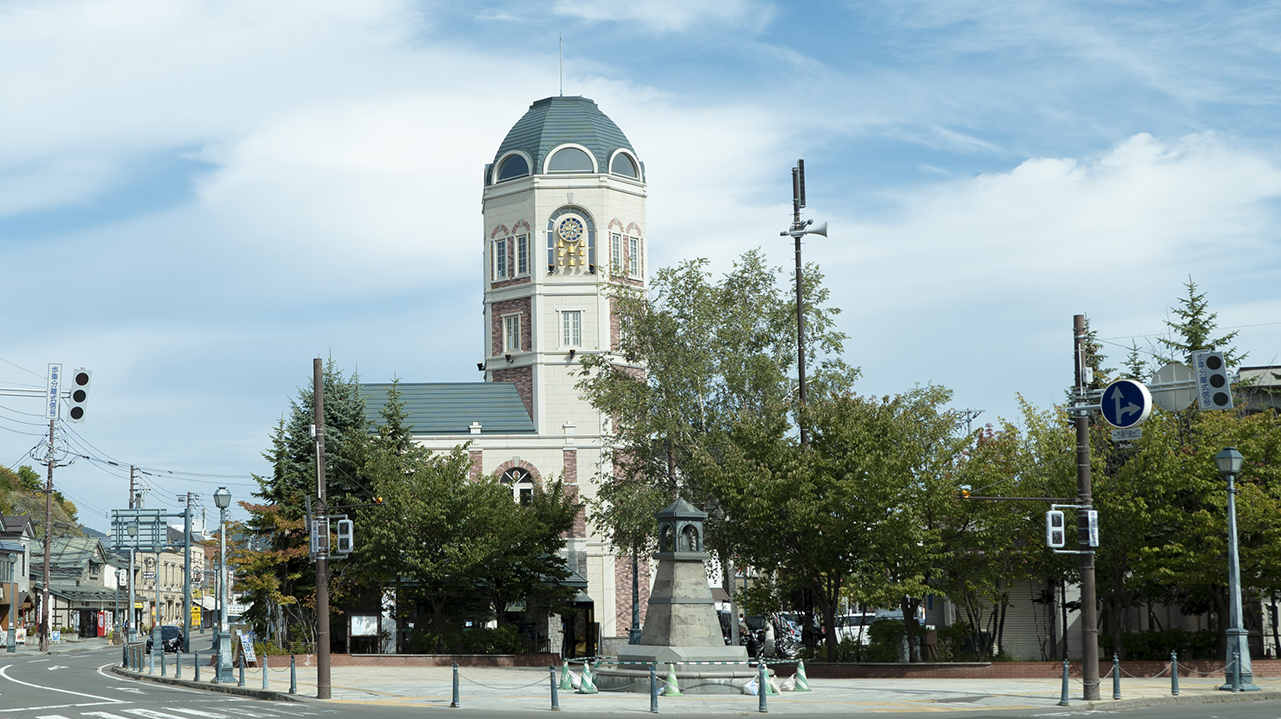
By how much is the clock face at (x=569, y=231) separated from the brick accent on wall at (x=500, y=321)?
349 centimetres

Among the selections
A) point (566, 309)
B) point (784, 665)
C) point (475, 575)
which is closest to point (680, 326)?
point (475, 575)

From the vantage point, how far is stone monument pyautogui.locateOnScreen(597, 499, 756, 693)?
27.3m

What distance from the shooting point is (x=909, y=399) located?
41344 mm

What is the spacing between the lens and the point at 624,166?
62.0 m

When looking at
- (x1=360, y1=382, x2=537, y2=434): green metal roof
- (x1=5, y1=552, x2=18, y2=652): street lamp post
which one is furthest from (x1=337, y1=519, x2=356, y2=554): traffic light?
(x1=5, y1=552, x2=18, y2=652): street lamp post

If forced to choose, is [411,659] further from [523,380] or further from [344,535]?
[523,380]

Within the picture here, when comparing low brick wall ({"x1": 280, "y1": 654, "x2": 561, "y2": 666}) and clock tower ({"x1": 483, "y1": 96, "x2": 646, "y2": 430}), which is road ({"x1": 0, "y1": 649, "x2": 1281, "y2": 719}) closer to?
low brick wall ({"x1": 280, "y1": 654, "x2": 561, "y2": 666})

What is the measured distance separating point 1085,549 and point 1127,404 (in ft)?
10.3

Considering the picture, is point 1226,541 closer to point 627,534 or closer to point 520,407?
point 627,534

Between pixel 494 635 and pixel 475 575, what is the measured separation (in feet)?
7.54

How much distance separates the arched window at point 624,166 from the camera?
6150 centimetres

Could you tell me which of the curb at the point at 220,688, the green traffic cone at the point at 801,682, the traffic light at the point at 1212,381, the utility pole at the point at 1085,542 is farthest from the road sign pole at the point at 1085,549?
the curb at the point at 220,688

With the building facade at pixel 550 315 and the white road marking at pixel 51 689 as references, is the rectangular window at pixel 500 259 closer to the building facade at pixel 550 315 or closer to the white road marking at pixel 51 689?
the building facade at pixel 550 315

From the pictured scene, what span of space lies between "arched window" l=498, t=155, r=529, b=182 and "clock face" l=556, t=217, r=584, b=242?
3176mm
